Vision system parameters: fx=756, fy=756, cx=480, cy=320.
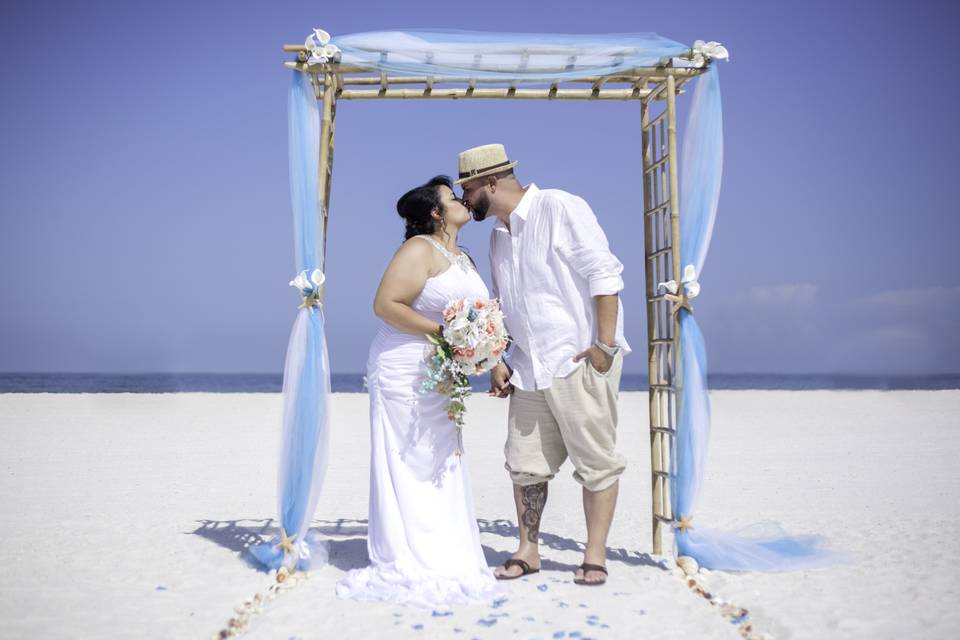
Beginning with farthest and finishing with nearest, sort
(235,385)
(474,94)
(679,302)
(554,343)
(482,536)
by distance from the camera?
(235,385)
(482,536)
(474,94)
(679,302)
(554,343)

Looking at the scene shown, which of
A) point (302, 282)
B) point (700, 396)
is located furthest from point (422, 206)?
point (700, 396)

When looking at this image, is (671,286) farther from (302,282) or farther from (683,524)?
(302,282)

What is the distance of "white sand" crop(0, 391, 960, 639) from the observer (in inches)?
146

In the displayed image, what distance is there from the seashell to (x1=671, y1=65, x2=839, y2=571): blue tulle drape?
4 cm

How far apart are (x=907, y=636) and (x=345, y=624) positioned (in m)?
2.64

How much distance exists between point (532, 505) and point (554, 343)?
3.29 feet

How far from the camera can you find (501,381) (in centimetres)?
457

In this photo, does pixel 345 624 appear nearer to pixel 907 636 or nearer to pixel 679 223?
pixel 907 636

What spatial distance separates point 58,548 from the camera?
5180 millimetres

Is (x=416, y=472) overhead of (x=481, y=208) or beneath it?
beneath

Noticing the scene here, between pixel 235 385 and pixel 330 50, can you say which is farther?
pixel 235 385

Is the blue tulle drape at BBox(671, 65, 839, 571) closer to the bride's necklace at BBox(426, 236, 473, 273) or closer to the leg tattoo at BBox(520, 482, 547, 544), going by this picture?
the leg tattoo at BBox(520, 482, 547, 544)

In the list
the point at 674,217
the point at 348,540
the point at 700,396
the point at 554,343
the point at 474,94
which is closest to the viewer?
the point at 554,343

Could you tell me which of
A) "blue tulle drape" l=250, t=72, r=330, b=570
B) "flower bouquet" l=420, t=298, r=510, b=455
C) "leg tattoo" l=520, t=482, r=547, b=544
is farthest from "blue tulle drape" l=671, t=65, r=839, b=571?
"blue tulle drape" l=250, t=72, r=330, b=570
